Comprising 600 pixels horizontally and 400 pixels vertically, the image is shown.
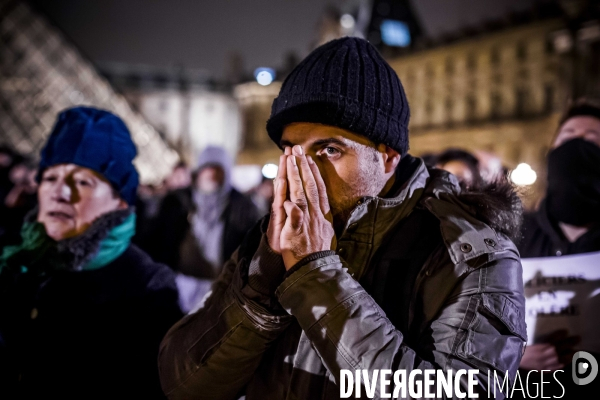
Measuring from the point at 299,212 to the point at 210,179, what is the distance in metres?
3.76

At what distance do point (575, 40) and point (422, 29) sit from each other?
23.4 meters

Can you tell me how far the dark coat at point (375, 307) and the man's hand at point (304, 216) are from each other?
3 centimetres

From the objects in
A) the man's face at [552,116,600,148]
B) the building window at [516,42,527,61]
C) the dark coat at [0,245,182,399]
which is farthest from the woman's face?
the building window at [516,42,527,61]

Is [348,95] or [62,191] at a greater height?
[348,95]

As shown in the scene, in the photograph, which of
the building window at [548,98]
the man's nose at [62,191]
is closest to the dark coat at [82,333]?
the man's nose at [62,191]

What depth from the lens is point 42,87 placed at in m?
17.8

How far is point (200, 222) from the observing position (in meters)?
4.48

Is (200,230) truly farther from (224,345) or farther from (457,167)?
(224,345)

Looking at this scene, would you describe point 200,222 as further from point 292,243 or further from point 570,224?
point 292,243

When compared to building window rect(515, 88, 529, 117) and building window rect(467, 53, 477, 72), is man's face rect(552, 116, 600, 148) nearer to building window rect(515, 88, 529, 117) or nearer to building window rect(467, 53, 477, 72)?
building window rect(515, 88, 529, 117)

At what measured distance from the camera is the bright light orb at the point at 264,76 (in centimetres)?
4542

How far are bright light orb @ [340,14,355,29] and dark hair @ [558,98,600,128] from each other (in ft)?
161

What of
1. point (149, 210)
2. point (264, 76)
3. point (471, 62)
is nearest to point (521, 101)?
point (471, 62)

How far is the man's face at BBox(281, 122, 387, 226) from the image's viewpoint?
1.37m
